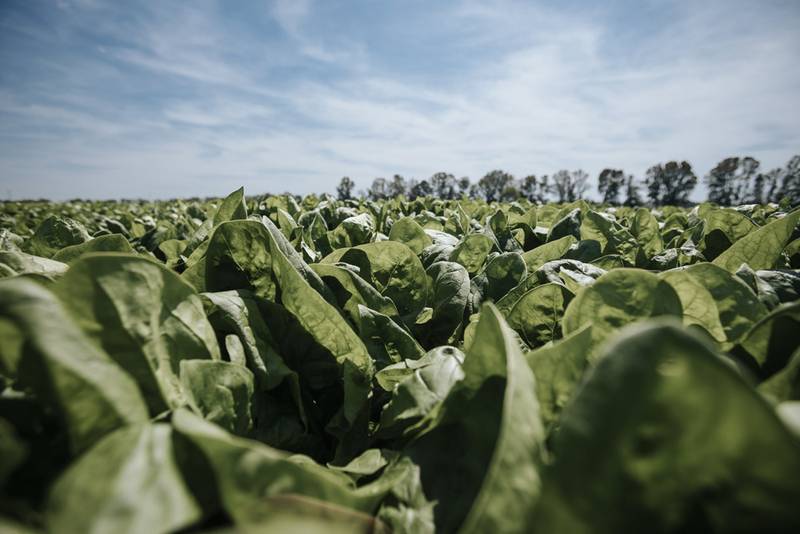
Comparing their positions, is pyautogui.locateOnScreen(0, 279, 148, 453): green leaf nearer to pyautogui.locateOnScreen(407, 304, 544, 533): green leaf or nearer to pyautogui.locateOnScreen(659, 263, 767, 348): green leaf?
pyautogui.locateOnScreen(407, 304, 544, 533): green leaf

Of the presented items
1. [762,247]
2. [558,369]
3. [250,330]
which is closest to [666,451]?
[558,369]

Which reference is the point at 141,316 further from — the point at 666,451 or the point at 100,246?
the point at 666,451

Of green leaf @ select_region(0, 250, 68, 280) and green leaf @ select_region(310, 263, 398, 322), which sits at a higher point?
green leaf @ select_region(0, 250, 68, 280)

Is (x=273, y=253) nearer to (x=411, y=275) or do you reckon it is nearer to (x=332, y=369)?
(x=332, y=369)

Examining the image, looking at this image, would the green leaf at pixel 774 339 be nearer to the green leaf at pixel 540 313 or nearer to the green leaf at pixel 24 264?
the green leaf at pixel 540 313

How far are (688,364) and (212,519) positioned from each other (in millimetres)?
857

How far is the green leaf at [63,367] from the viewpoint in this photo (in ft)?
2.21

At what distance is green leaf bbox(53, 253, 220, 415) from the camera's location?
85 centimetres

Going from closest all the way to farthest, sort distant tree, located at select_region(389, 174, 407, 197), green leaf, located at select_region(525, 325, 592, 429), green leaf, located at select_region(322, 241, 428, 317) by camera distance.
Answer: green leaf, located at select_region(525, 325, 592, 429)
green leaf, located at select_region(322, 241, 428, 317)
distant tree, located at select_region(389, 174, 407, 197)

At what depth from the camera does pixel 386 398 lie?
5.03ft

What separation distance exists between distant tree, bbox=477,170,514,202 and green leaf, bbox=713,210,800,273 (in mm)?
120468

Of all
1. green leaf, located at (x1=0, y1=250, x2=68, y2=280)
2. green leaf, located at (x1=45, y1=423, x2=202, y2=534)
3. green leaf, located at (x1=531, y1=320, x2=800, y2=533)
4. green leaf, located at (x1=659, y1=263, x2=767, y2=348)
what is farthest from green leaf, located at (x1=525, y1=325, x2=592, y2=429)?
green leaf, located at (x1=0, y1=250, x2=68, y2=280)

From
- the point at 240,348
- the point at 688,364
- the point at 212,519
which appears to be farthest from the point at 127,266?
the point at 688,364

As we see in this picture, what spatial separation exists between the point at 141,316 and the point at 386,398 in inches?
35.6
